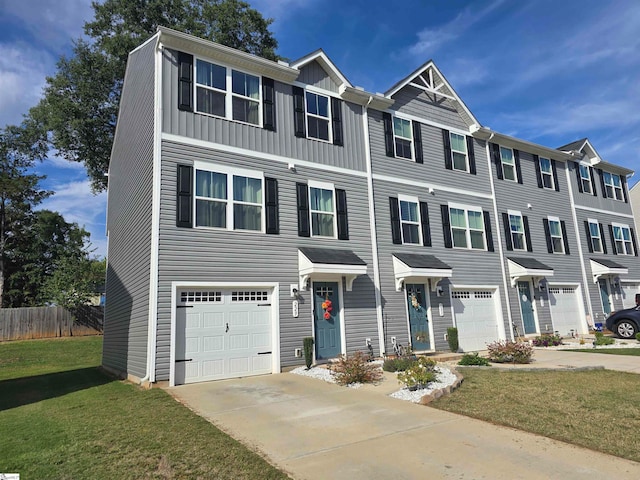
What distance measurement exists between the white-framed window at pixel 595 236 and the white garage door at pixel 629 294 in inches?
98.6

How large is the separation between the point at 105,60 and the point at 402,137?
17411 millimetres

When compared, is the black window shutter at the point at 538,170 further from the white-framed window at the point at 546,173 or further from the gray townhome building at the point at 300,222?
the gray townhome building at the point at 300,222

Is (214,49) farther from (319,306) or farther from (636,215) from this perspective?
(636,215)

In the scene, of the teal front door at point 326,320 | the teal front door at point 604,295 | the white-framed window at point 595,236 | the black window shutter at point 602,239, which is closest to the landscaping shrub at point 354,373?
the teal front door at point 326,320

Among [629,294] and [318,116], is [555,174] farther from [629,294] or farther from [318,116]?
[318,116]

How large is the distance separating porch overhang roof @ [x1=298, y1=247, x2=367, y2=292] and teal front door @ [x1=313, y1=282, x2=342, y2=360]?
16.1 inches

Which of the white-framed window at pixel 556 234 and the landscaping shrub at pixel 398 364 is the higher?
the white-framed window at pixel 556 234

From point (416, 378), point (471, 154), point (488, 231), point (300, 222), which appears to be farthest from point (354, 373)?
point (471, 154)

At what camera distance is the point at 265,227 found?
11.1 metres

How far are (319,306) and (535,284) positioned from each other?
1063 cm

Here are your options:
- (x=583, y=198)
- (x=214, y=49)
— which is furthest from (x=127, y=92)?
(x=583, y=198)

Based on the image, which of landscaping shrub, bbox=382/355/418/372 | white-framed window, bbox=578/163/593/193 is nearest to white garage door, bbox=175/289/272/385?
landscaping shrub, bbox=382/355/418/372

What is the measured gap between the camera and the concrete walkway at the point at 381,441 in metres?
4.07

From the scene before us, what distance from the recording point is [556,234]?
63.7 ft
